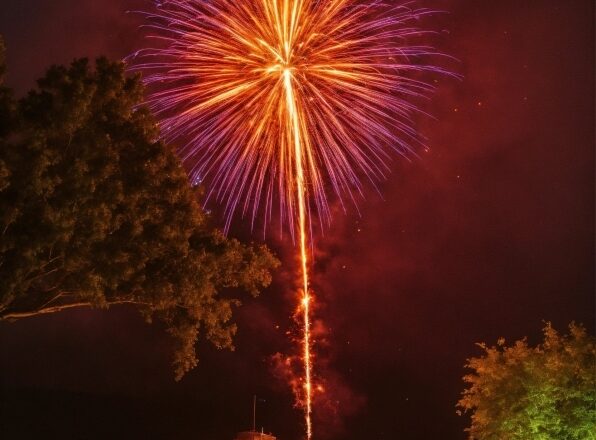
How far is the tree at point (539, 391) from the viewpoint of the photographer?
92.4ft

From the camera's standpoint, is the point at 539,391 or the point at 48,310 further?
the point at 539,391

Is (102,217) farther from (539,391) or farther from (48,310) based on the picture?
(539,391)

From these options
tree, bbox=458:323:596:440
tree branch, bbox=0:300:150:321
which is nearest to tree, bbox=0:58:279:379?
tree branch, bbox=0:300:150:321

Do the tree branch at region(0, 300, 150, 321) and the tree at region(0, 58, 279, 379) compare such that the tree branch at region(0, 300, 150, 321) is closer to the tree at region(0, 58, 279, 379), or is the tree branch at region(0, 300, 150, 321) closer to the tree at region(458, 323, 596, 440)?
the tree at region(0, 58, 279, 379)

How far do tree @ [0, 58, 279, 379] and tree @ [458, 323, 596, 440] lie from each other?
14.3 meters

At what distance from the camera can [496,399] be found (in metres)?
29.9

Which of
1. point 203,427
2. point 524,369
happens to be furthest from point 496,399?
point 203,427

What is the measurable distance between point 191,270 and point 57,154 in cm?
A: 387

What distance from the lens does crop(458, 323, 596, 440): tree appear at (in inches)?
1109

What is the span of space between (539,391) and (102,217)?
18.8m

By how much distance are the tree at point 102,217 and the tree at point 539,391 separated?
14.3 metres

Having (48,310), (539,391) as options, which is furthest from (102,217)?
(539,391)

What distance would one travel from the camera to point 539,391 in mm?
28812

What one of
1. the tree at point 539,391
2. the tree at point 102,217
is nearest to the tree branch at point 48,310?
the tree at point 102,217
